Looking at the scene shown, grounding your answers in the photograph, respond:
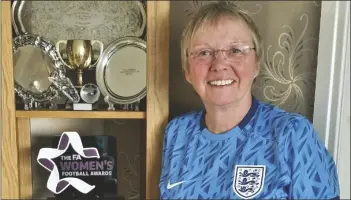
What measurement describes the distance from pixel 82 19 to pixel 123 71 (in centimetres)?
28

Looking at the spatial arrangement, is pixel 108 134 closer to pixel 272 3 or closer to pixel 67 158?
pixel 67 158

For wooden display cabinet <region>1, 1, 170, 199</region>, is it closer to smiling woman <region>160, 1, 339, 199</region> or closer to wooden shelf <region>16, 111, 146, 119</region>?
wooden shelf <region>16, 111, 146, 119</region>

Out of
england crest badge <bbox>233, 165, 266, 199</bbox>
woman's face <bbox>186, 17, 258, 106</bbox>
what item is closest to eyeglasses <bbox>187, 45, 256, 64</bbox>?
woman's face <bbox>186, 17, 258, 106</bbox>

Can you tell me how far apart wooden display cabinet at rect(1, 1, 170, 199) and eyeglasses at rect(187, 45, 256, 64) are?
7.1 inches

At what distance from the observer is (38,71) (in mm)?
1258

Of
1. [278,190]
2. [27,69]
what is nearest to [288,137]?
[278,190]

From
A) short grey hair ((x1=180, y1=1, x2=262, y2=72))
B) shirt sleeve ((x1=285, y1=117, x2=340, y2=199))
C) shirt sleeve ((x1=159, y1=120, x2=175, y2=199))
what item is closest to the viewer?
shirt sleeve ((x1=285, y1=117, x2=340, y2=199))

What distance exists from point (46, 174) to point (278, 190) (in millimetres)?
905

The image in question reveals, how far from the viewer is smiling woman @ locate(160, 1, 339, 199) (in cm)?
93

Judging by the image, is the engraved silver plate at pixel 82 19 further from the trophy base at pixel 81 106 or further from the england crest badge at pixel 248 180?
the england crest badge at pixel 248 180

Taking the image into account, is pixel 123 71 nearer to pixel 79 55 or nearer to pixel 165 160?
pixel 79 55

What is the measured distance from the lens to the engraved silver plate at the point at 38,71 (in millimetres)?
1237

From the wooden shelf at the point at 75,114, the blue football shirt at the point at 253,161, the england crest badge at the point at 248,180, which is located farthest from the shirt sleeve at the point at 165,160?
the england crest badge at the point at 248,180

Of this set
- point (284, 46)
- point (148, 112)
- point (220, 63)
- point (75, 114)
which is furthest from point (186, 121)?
point (284, 46)
